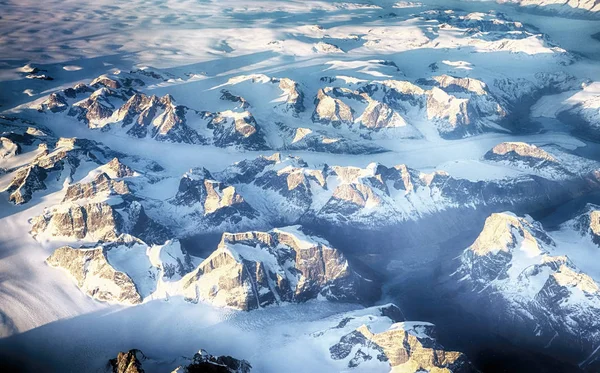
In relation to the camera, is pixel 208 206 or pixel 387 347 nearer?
pixel 387 347

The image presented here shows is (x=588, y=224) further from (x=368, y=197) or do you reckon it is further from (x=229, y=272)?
(x=229, y=272)

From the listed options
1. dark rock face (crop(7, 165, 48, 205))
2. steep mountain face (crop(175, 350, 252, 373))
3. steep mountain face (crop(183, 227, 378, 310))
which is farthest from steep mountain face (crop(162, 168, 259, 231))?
steep mountain face (crop(175, 350, 252, 373))

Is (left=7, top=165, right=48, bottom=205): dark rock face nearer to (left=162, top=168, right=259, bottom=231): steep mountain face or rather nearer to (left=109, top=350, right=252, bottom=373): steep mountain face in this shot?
(left=162, top=168, right=259, bottom=231): steep mountain face

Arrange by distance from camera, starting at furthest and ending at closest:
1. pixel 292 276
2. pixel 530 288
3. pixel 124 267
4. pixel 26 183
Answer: pixel 26 183, pixel 292 276, pixel 124 267, pixel 530 288

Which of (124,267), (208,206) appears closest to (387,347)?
(124,267)

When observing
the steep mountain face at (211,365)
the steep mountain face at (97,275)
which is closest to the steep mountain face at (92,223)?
the steep mountain face at (97,275)

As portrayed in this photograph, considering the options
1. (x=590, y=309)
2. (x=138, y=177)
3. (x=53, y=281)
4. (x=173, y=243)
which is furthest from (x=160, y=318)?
(x=590, y=309)
